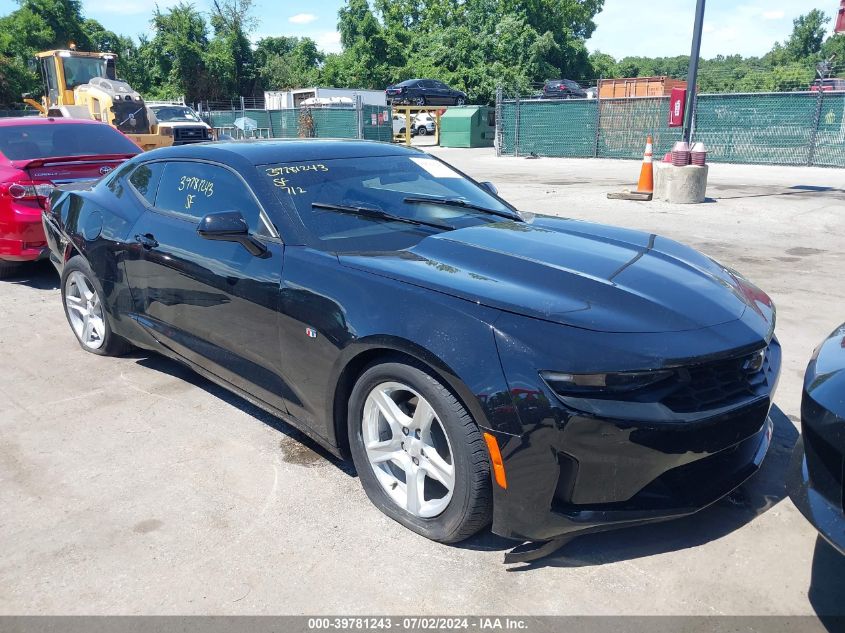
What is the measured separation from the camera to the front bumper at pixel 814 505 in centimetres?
209

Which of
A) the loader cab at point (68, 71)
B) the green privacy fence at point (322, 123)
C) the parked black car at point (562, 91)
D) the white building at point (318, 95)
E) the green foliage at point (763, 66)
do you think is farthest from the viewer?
the green foliage at point (763, 66)

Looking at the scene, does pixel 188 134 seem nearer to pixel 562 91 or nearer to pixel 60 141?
pixel 60 141

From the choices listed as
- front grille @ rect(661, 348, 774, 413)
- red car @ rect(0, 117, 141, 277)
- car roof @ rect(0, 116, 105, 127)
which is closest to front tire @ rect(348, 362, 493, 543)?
front grille @ rect(661, 348, 774, 413)

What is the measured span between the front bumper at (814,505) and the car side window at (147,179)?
3.71 metres

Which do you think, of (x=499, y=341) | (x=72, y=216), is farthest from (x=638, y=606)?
(x=72, y=216)

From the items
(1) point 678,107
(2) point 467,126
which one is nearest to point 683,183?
(1) point 678,107

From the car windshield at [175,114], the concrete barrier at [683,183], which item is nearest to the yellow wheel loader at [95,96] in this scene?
the car windshield at [175,114]

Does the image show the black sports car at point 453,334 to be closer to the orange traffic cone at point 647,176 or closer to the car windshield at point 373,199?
the car windshield at point 373,199

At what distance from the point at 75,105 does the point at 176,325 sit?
17.3 m

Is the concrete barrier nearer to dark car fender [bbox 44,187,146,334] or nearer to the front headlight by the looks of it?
dark car fender [bbox 44,187,146,334]

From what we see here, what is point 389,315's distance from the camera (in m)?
2.73

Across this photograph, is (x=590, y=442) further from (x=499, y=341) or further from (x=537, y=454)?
(x=499, y=341)

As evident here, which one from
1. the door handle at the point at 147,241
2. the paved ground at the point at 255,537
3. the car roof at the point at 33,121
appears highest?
the car roof at the point at 33,121

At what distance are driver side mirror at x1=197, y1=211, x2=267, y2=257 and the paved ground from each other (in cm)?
107
